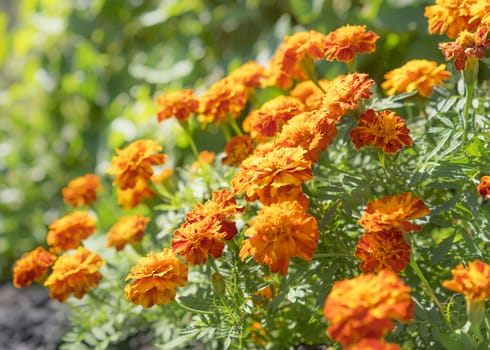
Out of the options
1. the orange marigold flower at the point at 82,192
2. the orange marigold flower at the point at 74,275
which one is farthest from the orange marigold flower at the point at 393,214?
the orange marigold flower at the point at 82,192

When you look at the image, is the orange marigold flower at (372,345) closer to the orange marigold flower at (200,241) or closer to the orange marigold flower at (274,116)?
the orange marigold flower at (200,241)

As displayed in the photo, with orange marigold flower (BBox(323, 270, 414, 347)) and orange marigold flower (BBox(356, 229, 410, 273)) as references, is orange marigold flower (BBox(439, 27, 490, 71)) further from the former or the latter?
orange marigold flower (BBox(323, 270, 414, 347))

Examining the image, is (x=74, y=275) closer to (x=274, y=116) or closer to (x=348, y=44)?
(x=274, y=116)

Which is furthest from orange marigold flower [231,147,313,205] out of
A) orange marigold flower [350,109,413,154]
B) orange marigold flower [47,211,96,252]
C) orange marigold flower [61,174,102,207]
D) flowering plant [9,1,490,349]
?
orange marigold flower [61,174,102,207]

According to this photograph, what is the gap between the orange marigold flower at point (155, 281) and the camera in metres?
1.15

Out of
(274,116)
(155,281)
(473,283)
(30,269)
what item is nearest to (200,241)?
(155,281)

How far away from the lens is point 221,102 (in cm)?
148

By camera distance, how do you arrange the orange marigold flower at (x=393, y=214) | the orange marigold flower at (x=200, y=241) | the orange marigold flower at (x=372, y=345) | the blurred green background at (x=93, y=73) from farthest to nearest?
the blurred green background at (x=93, y=73), the orange marigold flower at (x=200, y=241), the orange marigold flower at (x=393, y=214), the orange marigold flower at (x=372, y=345)

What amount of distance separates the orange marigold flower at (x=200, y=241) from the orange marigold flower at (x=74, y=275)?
32 cm

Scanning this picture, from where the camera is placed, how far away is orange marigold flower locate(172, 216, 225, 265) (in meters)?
1.13

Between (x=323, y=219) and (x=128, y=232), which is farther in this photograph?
(x=128, y=232)

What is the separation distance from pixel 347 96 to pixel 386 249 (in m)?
0.27

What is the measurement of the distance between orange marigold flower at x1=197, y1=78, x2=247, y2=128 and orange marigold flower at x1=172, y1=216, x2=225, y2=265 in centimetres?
38

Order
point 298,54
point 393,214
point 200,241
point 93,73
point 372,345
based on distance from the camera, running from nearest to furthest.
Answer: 1. point 372,345
2. point 393,214
3. point 200,241
4. point 298,54
5. point 93,73
